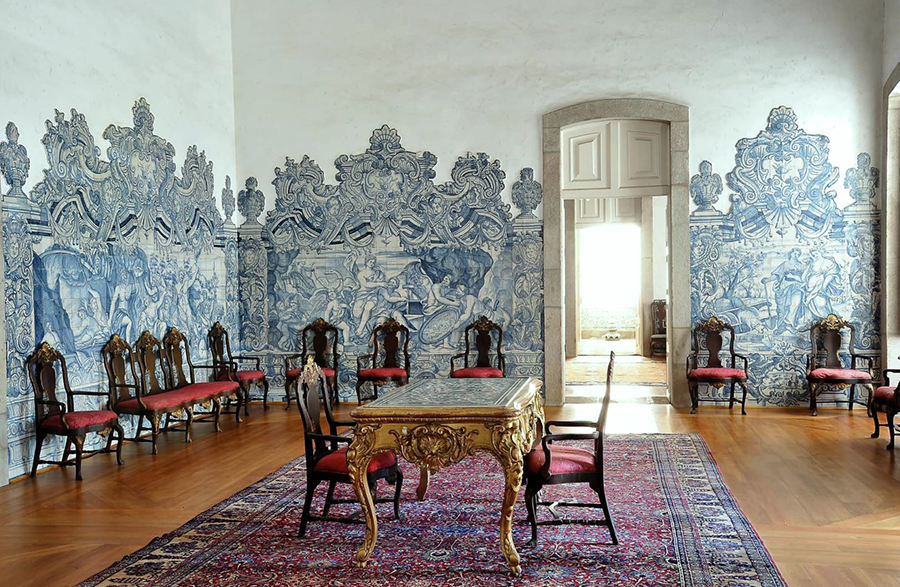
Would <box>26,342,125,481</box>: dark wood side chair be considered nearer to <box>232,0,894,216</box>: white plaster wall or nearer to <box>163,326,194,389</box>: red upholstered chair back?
<box>163,326,194,389</box>: red upholstered chair back

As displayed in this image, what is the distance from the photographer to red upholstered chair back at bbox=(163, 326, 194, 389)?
29.5 feet

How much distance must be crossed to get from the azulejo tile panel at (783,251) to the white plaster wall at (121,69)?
250 inches

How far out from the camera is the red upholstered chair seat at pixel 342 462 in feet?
16.0

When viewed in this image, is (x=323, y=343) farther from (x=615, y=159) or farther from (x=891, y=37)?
(x=891, y=37)

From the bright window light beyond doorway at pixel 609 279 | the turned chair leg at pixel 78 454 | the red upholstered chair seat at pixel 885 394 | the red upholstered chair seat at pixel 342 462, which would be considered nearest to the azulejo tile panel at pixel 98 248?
the turned chair leg at pixel 78 454

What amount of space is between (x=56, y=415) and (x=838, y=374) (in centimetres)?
821

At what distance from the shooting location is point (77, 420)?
6.80 m

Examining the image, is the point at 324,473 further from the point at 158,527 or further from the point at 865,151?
the point at 865,151

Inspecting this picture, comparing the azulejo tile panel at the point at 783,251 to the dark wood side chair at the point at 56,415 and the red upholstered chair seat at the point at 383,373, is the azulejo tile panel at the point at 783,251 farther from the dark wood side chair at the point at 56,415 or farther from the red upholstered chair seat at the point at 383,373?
the dark wood side chair at the point at 56,415

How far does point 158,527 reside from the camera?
5.31 meters

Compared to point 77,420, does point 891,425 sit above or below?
below

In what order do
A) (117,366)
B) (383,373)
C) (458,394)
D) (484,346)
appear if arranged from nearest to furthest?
(458,394), (117,366), (383,373), (484,346)

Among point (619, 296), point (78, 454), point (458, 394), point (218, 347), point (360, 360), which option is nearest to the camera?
point (458, 394)

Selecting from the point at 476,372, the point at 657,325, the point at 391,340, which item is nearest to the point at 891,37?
the point at 476,372
